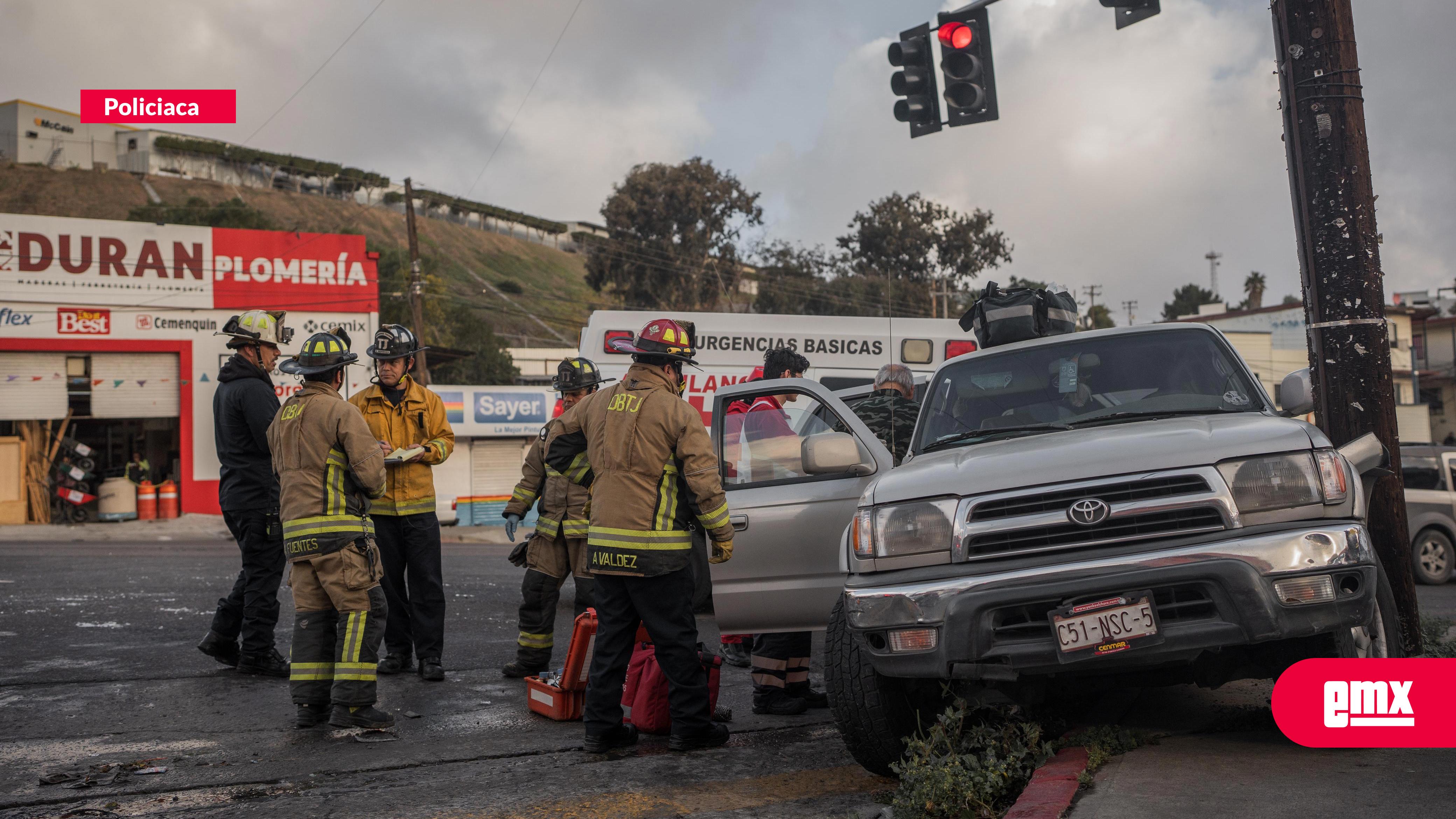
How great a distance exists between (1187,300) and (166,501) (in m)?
90.7

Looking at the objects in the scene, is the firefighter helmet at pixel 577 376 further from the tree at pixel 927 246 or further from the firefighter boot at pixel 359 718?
the tree at pixel 927 246

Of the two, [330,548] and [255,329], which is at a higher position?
[255,329]

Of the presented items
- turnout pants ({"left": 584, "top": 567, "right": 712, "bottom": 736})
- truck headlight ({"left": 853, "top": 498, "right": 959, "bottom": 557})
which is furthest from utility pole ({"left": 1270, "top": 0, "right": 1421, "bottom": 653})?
turnout pants ({"left": 584, "top": 567, "right": 712, "bottom": 736})

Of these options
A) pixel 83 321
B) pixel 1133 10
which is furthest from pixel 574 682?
pixel 83 321

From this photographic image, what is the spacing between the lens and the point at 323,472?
5.56 meters

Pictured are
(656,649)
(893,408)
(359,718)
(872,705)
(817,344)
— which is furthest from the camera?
(817,344)

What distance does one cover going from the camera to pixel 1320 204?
5637 millimetres

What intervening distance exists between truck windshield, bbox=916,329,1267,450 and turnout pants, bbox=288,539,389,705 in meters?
2.79

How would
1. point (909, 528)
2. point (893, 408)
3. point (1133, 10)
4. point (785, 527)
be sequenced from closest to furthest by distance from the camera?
1. point (909, 528)
2. point (785, 527)
3. point (893, 408)
4. point (1133, 10)

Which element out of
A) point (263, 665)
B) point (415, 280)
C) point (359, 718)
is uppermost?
point (415, 280)

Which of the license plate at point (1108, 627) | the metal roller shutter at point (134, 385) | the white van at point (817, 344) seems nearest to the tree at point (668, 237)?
the metal roller shutter at point (134, 385)

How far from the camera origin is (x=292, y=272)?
94.3 feet

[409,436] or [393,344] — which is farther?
[409,436]

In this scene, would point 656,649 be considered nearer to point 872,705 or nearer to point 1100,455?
point 872,705
